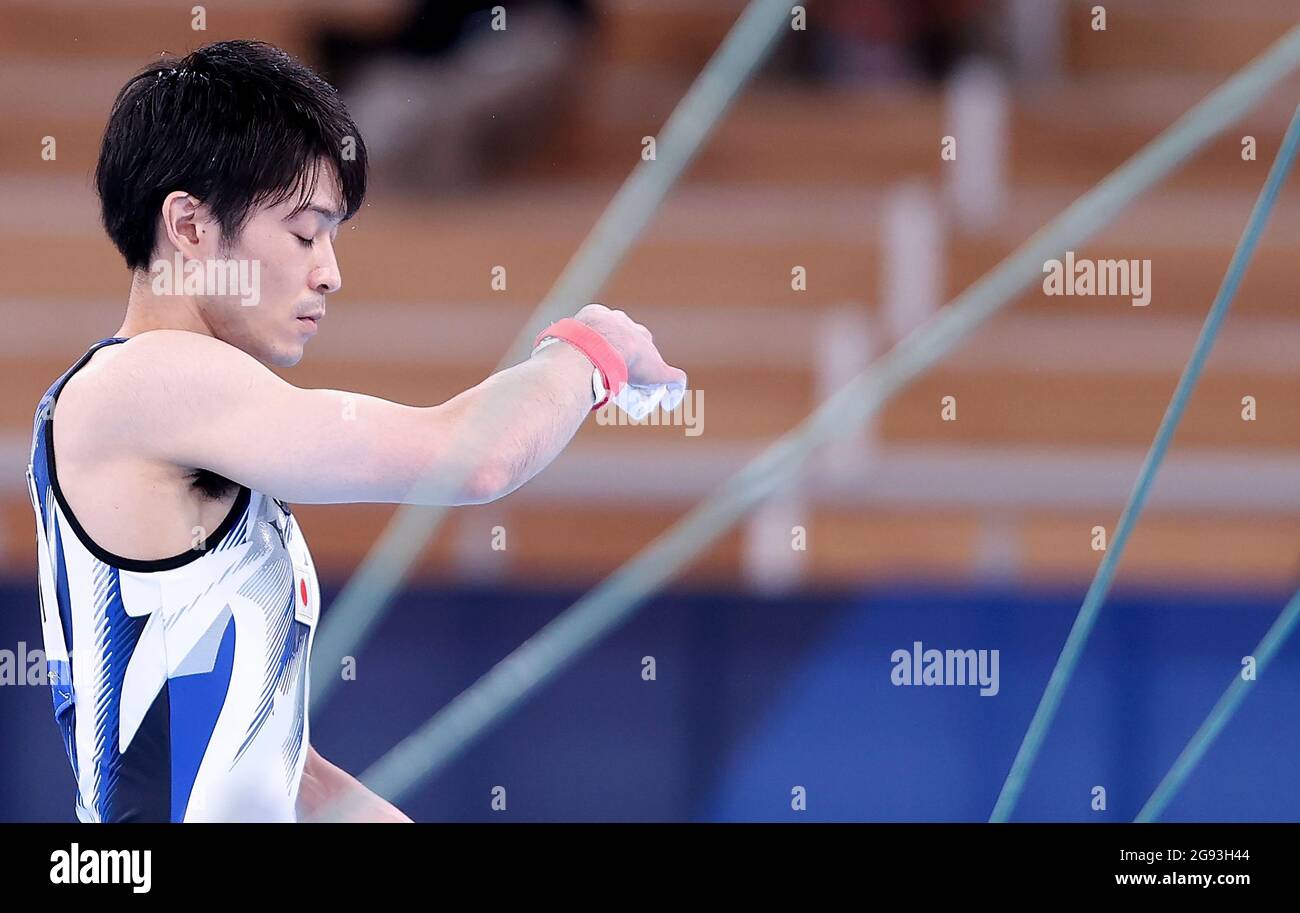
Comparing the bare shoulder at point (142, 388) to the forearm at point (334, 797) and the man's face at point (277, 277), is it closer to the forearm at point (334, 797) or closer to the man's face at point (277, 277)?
the man's face at point (277, 277)

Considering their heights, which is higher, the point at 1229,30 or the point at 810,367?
the point at 1229,30

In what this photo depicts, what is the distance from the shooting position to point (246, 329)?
4.95ft

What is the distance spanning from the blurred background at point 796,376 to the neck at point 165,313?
1.09m

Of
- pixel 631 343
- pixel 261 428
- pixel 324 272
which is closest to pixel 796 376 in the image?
pixel 631 343

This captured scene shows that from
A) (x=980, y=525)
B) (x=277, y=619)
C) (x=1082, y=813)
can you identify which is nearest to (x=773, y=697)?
(x=1082, y=813)

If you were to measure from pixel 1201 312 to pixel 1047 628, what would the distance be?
4.52ft

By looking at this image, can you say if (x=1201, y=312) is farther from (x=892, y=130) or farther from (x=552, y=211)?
(x=552, y=211)

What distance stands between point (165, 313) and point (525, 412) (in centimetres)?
35

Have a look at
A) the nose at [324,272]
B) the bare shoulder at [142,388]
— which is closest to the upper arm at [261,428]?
the bare shoulder at [142,388]

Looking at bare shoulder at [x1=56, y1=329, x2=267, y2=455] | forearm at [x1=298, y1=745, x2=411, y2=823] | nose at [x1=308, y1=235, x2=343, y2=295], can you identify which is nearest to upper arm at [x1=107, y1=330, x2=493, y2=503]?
bare shoulder at [x1=56, y1=329, x2=267, y2=455]

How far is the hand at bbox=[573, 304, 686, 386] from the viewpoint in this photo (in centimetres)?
158

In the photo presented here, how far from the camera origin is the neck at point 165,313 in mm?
1498

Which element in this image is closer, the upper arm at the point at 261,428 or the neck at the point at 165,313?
the upper arm at the point at 261,428
